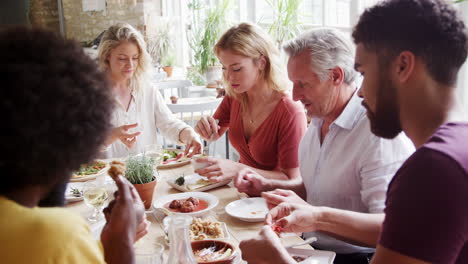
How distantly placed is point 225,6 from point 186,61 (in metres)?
2.68

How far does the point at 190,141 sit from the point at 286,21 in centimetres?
193

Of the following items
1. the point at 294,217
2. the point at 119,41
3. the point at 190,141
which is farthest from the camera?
the point at 119,41

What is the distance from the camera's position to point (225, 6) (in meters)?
5.73

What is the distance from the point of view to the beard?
3.34 feet

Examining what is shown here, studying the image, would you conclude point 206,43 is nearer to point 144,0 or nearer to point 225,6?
point 225,6

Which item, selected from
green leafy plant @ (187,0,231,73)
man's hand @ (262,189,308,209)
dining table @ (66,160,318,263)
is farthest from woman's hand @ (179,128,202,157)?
green leafy plant @ (187,0,231,73)

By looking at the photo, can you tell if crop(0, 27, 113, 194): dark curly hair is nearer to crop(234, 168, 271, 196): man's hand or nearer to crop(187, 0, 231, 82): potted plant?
crop(234, 168, 271, 196): man's hand

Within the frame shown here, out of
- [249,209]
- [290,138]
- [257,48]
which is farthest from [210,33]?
[249,209]

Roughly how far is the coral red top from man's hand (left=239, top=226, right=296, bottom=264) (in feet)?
3.42

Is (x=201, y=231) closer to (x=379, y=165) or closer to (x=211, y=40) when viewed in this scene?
(x=379, y=165)

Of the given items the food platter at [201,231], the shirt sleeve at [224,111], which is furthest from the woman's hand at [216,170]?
the shirt sleeve at [224,111]

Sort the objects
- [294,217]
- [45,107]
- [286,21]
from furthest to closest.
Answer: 1. [286,21]
2. [294,217]
3. [45,107]

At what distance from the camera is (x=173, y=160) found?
7.57ft

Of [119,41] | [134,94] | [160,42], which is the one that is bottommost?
[134,94]
